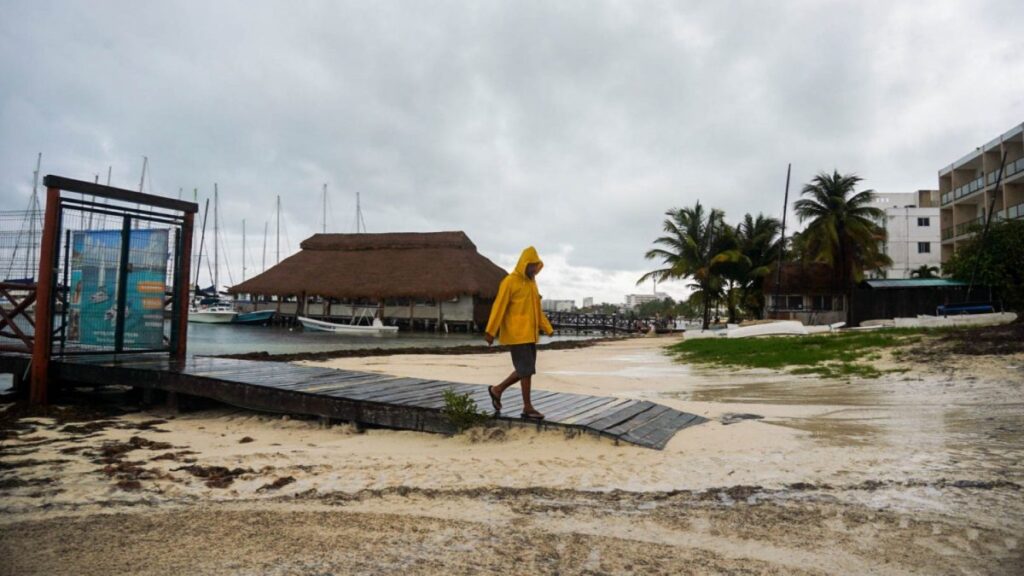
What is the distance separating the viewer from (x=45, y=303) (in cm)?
839

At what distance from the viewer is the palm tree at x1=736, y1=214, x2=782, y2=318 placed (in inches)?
1464

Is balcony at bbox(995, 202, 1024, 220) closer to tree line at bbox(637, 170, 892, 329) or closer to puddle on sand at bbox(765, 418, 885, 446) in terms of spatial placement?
tree line at bbox(637, 170, 892, 329)

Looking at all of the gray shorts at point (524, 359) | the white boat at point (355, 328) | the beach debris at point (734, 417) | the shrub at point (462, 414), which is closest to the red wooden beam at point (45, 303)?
the shrub at point (462, 414)

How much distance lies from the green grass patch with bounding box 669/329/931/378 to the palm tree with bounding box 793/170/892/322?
15500 millimetres

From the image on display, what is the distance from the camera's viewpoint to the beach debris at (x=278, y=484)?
4.48 metres

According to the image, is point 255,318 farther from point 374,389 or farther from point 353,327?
point 374,389

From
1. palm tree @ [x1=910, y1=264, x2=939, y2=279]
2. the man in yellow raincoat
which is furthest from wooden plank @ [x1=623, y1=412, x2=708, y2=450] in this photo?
palm tree @ [x1=910, y1=264, x2=939, y2=279]

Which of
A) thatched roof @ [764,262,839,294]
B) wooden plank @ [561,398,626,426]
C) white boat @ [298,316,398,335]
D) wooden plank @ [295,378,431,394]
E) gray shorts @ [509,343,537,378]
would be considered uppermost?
thatched roof @ [764,262,839,294]

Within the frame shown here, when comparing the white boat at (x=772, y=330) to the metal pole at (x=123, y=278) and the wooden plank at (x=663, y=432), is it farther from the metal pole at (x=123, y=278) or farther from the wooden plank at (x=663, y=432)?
the metal pole at (x=123, y=278)

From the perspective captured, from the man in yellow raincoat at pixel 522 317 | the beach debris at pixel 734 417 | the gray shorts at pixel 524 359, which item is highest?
the man in yellow raincoat at pixel 522 317

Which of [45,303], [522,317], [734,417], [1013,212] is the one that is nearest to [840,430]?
[734,417]

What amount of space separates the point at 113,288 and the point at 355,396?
16.7ft

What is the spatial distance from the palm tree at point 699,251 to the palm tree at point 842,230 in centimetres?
493

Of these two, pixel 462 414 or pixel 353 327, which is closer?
pixel 462 414
